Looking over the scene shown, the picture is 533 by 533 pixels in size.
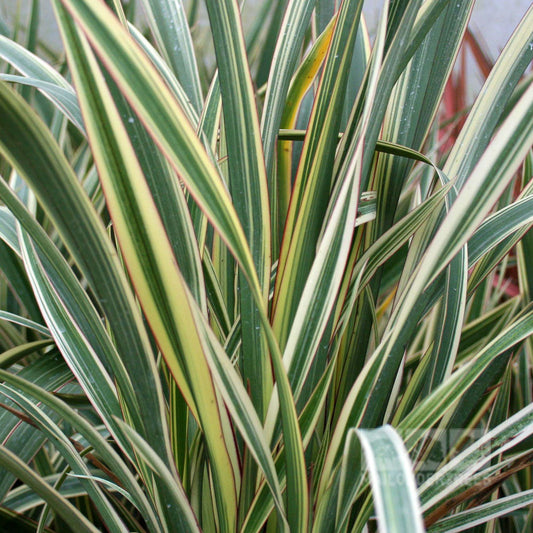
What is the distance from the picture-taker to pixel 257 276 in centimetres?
34

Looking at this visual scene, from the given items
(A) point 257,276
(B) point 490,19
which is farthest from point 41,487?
(B) point 490,19

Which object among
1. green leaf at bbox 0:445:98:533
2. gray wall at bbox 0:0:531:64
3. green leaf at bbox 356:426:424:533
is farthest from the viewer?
gray wall at bbox 0:0:531:64

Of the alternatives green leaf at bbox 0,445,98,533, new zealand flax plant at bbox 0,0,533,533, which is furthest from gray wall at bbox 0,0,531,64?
green leaf at bbox 0,445,98,533

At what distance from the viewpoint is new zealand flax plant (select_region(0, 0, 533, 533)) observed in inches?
9.6

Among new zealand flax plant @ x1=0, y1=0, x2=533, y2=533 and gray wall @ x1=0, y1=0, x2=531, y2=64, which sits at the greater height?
gray wall @ x1=0, y1=0, x2=531, y2=64

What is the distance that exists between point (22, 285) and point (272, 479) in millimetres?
417

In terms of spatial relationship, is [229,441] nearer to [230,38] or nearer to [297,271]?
[297,271]

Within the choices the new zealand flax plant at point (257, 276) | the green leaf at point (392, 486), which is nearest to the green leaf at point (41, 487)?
the new zealand flax plant at point (257, 276)

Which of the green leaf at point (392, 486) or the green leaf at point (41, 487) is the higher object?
the green leaf at point (392, 486)

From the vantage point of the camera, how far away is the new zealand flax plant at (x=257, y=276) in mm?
245

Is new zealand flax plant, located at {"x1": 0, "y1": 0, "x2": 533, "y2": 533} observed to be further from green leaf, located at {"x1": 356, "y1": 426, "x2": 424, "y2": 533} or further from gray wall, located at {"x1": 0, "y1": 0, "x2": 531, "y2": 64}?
gray wall, located at {"x1": 0, "y1": 0, "x2": 531, "y2": 64}

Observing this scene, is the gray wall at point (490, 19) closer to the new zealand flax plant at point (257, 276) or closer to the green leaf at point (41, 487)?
the new zealand flax plant at point (257, 276)

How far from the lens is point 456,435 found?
452mm

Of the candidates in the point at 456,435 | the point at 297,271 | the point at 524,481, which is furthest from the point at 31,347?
the point at 524,481
